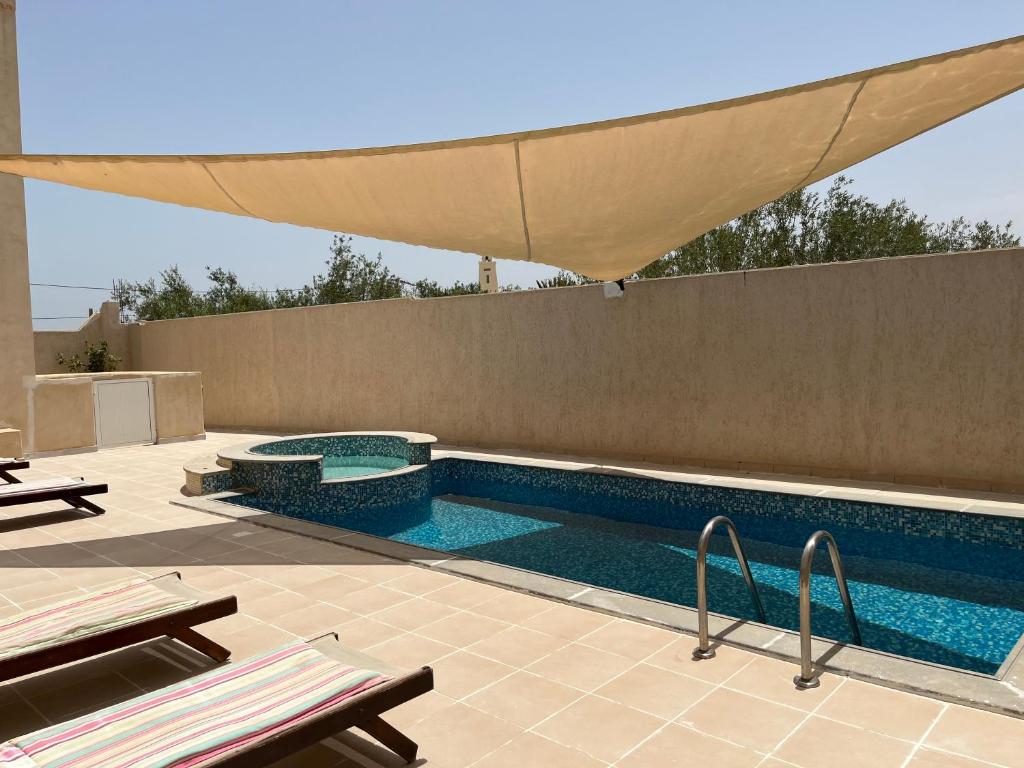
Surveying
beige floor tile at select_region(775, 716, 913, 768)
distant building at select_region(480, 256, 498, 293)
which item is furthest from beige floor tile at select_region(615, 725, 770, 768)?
distant building at select_region(480, 256, 498, 293)

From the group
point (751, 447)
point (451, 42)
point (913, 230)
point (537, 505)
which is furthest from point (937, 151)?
point (537, 505)

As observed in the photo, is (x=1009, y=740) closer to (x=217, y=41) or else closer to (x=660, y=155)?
(x=660, y=155)

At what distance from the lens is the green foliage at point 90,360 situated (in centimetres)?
1588

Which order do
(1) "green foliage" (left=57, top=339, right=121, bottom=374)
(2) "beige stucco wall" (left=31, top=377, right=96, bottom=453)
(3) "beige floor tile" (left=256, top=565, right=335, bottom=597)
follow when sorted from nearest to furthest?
(3) "beige floor tile" (left=256, top=565, right=335, bottom=597) → (2) "beige stucco wall" (left=31, top=377, right=96, bottom=453) → (1) "green foliage" (left=57, top=339, right=121, bottom=374)

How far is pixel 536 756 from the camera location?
8.30ft

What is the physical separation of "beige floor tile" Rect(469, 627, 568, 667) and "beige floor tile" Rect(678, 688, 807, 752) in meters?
0.80

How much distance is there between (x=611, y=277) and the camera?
801 centimetres

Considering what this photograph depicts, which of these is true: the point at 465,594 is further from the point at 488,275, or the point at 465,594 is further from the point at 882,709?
the point at 488,275

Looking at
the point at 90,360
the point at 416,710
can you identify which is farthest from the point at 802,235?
the point at 416,710

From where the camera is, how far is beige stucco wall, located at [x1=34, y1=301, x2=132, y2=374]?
15992mm

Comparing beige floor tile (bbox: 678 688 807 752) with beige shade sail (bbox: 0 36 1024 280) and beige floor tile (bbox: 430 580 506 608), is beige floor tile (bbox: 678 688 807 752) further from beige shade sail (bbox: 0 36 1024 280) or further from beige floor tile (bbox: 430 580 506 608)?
beige shade sail (bbox: 0 36 1024 280)

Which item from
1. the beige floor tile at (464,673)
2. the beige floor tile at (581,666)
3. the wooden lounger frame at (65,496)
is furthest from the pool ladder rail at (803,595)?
the wooden lounger frame at (65,496)

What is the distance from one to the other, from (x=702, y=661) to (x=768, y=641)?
369 mm

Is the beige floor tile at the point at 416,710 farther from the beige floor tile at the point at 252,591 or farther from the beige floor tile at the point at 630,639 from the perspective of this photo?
the beige floor tile at the point at 252,591
